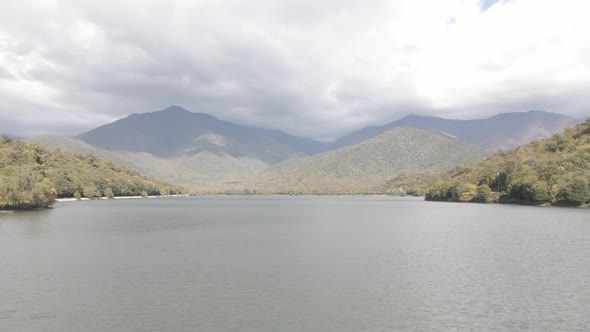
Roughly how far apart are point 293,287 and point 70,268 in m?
24.2

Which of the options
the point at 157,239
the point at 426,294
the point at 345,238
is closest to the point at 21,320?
the point at 426,294

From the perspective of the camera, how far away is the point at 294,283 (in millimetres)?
39219

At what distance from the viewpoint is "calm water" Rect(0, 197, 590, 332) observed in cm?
2880

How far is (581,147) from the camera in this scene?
192 m

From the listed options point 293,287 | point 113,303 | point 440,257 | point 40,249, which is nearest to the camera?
point 113,303

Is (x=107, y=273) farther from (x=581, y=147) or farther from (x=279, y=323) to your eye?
(x=581, y=147)

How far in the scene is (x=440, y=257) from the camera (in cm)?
5250

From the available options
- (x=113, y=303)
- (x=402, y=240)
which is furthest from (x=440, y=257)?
(x=113, y=303)

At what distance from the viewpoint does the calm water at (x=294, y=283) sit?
28797mm

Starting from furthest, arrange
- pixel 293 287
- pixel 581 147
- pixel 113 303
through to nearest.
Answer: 1. pixel 581 147
2. pixel 293 287
3. pixel 113 303

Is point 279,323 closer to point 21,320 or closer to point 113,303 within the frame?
point 113,303

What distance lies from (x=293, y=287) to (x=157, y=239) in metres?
39.0

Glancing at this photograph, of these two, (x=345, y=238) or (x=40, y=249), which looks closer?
(x=40, y=249)

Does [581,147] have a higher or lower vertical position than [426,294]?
higher
